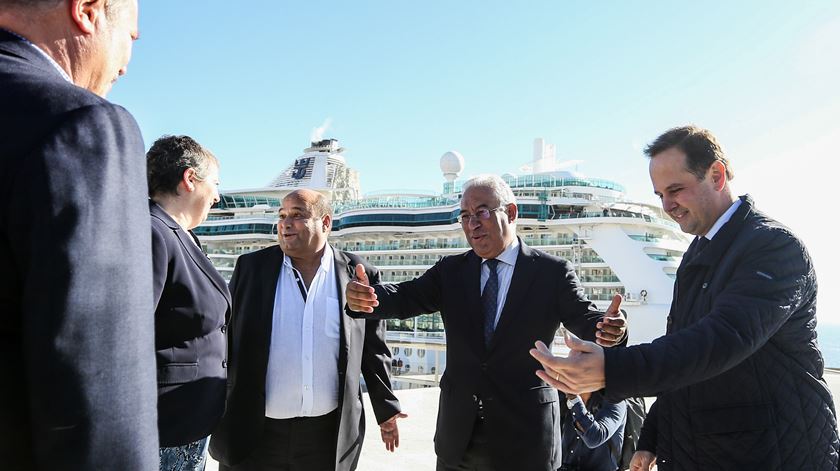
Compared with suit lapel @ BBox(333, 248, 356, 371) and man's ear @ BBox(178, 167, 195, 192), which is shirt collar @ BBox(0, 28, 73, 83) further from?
suit lapel @ BBox(333, 248, 356, 371)

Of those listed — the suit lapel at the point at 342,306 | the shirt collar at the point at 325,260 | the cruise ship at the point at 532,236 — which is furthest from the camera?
the cruise ship at the point at 532,236

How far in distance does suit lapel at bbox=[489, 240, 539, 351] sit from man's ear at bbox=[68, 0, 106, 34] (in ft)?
7.39

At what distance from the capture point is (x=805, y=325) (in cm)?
207

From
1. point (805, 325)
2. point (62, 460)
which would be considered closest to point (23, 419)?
point (62, 460)

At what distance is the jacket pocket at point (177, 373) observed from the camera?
7.10 ft

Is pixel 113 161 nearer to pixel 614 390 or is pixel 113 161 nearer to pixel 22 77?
pixel 22 77

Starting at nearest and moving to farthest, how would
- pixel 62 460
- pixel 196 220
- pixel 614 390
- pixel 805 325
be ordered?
pixel 62 460
pixel 614 390
pixel 805 325
pixel 196 220

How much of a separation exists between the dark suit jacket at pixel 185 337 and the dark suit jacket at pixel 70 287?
1.19m

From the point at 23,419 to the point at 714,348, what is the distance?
69.2 inches

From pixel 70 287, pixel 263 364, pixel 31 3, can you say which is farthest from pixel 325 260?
pixel 70 287

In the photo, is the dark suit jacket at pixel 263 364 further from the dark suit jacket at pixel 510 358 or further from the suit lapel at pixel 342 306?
the dark suit jacket at pixel 510 358

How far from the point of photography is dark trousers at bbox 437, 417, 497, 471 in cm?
277

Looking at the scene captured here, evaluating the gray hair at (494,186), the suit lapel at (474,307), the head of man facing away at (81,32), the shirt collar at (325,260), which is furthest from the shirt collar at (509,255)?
the head of man facing away at (81,32)

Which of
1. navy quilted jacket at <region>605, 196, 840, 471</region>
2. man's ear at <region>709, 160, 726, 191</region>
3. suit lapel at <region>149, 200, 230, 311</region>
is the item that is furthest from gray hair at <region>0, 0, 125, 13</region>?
man's ear at <region>709, 160, 726, 191</region>
